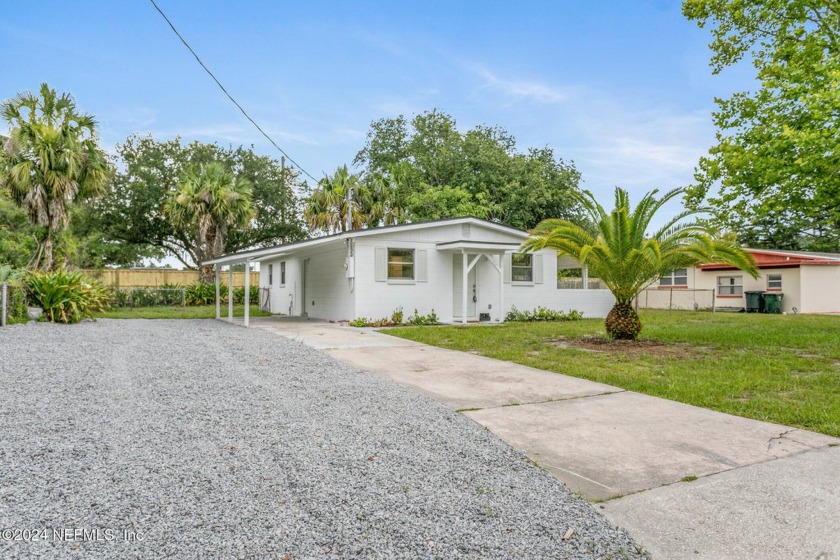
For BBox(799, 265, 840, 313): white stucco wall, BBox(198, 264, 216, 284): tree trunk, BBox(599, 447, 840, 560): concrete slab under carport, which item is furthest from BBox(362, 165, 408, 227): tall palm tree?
BBox(599, 447, 840, 560): concrete slab under carport

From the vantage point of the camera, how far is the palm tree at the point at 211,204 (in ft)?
70.2

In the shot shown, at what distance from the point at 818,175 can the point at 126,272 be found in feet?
83.9

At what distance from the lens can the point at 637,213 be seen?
977 cm

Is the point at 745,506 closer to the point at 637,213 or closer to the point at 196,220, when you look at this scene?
the point at 637,213

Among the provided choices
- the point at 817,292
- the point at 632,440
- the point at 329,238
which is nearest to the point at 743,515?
the point at 632,440

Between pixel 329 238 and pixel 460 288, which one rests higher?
pixel 329 238

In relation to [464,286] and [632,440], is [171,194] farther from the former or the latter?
[632,440]

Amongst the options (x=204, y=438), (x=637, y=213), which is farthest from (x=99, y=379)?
(x=637, y=213)

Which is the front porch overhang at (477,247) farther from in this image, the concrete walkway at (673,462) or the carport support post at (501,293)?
the concrete walkway at (673,462)

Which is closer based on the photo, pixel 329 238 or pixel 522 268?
pixel 329 238

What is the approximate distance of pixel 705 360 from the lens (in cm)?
789

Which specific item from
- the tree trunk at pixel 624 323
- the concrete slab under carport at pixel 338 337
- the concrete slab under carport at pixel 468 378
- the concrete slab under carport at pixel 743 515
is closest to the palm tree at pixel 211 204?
the concrete slab under carport at pixel 338 337

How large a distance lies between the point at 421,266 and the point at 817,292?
55.0 ft

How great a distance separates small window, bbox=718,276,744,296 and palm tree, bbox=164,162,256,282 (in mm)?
21214
